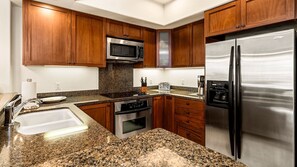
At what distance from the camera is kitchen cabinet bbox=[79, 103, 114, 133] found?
224 cm

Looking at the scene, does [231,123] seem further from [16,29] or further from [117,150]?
[16,29]

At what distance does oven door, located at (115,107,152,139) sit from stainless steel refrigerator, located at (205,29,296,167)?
42.6 inches

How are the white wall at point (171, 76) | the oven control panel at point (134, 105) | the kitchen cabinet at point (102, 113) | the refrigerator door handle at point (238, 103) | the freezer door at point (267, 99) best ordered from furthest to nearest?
the white wall at point (171, 76) → the oven control panel at point (134, 105) → the kitchen cabinet at point (102, 113) → the refrigerator door handle at point (238, 103) → the freezer door at point (267, 99)

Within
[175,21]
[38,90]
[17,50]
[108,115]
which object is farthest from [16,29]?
[175,21]

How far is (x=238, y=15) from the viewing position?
2.05m

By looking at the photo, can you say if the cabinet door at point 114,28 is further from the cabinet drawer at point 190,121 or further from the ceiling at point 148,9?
the cabinet drawer at point 190,121

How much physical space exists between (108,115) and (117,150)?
179cm

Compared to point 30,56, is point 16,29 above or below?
above

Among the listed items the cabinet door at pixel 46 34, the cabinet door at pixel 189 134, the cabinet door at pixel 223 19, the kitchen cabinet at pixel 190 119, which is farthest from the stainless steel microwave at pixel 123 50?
the cabinet door at pixel 189 134

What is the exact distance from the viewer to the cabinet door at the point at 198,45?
281 cm

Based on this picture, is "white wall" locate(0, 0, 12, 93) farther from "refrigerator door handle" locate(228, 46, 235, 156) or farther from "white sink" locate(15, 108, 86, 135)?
"refrigerator door handle" locate(228, 46, 235, 156)

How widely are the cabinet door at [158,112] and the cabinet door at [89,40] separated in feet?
3.83

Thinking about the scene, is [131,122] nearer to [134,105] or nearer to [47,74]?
[134,105]

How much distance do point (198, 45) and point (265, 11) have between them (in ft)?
3.76
